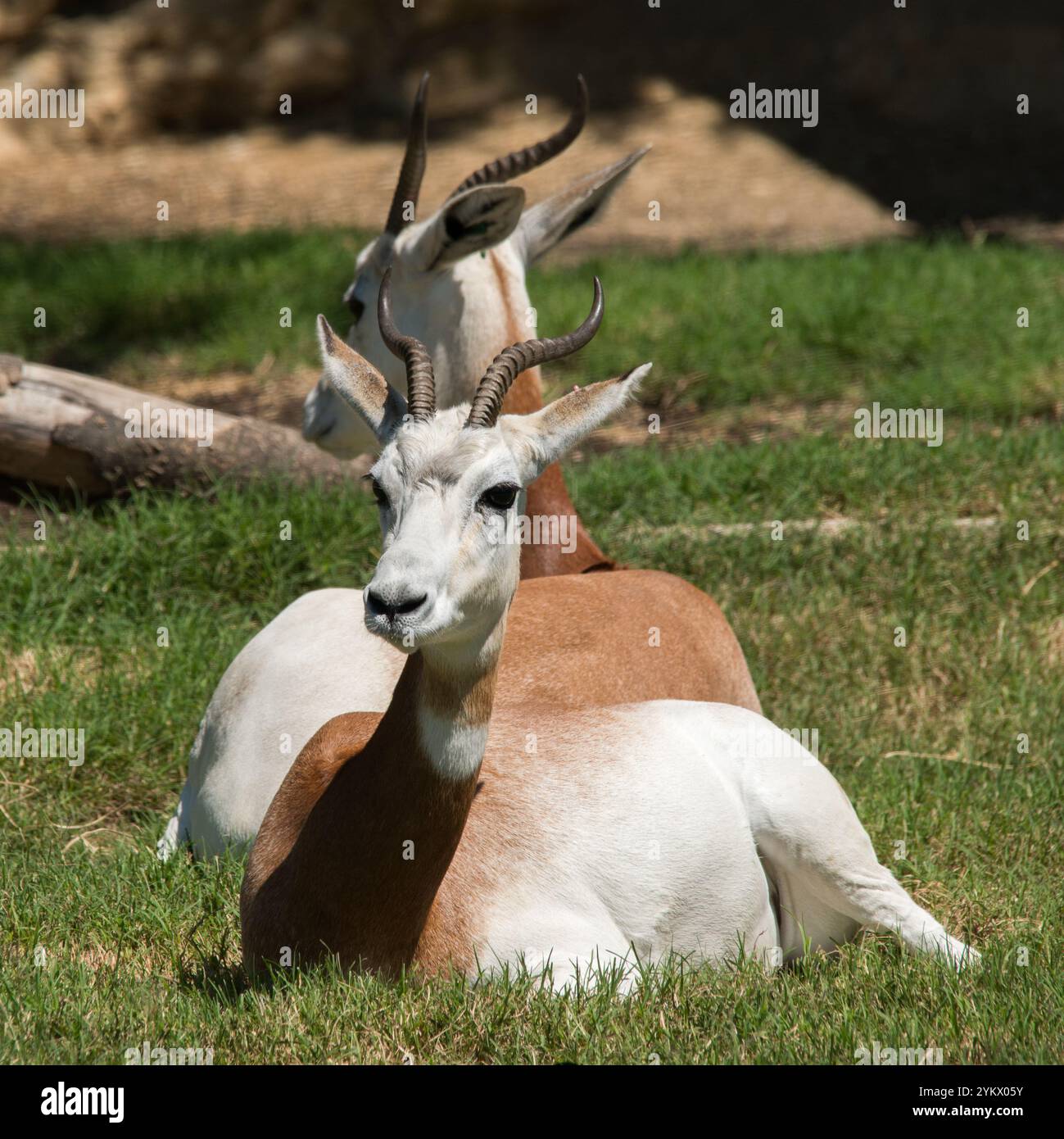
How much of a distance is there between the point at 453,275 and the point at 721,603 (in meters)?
1.63

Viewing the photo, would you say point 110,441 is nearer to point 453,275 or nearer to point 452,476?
point 453,275

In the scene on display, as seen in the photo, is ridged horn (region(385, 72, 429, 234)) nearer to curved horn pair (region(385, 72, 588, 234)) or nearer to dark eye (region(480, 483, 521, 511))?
curved horn pair (region(385, 72, 588, 234))

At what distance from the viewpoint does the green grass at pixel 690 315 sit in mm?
8406

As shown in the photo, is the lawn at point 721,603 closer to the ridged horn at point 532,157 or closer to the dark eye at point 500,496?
the dark eye at point 500,496

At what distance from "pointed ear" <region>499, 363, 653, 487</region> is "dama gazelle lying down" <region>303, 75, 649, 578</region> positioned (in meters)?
1.62

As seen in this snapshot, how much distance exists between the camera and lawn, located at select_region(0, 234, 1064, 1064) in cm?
328

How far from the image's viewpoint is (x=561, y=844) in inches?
144

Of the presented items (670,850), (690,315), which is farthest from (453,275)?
(690,315)

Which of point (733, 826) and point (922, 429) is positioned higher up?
point (922, 429)

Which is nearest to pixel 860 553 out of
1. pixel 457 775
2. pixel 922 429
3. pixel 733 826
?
pixel 922 429

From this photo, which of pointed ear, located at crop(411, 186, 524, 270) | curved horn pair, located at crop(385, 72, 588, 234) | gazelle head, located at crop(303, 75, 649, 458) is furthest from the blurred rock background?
pointed ear, located at crop(411, 186, 524, 270)

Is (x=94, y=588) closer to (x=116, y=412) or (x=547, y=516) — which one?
(x=116, y=412)

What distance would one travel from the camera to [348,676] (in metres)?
4.42
